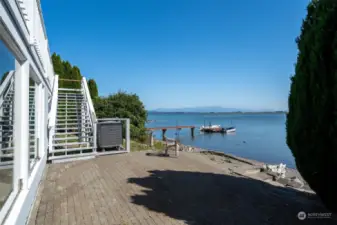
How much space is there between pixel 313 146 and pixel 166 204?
2.13 m

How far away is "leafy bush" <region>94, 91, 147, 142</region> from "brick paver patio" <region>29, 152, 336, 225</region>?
5.94 meters

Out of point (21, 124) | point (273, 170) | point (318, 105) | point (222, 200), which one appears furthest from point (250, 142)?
point (21, 124)

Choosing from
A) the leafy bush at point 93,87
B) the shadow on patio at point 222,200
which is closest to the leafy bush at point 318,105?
the shadow on patio at point 222,200

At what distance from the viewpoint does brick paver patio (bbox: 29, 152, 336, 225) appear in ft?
9.27

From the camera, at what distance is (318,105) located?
8.98ft

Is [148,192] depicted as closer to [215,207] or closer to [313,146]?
[215,207]

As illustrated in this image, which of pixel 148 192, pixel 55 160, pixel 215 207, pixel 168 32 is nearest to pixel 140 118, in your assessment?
pixel 168 32

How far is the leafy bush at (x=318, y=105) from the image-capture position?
2676mm

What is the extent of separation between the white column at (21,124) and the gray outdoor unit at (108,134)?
12.4 feet

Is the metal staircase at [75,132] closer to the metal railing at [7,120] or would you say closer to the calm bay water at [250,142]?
the metal railing at [7,120]

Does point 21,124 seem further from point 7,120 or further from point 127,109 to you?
point 127,109

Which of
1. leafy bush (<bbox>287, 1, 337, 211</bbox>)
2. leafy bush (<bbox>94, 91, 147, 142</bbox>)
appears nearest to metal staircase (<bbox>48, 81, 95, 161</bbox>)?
leafy bush (<bbox>94, 91, 147, 142</bbox>)

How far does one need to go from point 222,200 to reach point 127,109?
8607 millimetres

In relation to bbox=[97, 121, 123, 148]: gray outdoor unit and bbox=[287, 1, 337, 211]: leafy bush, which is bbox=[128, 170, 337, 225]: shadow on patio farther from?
bbox=[97, 121, 123, 148]: gray outdoor unit
